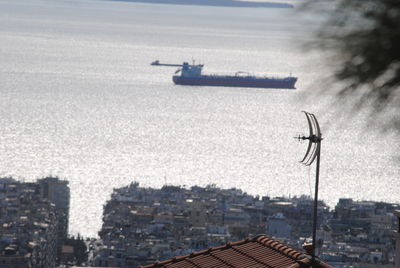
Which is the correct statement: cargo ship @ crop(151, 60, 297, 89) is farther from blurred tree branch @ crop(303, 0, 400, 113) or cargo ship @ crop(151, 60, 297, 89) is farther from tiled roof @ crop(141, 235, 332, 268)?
blurred tree branch @ crop(303, 0, 400, 113)

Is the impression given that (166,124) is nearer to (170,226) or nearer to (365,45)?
(170,226)

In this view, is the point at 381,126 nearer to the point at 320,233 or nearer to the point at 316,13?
the point at 316,13

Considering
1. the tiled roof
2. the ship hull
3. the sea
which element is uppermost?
the ship hull

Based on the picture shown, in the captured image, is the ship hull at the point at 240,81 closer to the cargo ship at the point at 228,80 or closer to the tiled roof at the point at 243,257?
the cargo ship at the point at 228,80

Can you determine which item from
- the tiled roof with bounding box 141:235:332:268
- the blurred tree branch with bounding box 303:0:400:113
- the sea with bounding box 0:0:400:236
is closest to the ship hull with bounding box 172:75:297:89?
the sea with bounding box 0:0:400:236

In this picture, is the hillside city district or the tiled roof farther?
the hillside city district

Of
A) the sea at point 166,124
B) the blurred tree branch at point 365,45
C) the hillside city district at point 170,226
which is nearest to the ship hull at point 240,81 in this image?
the sea at point 166,124
